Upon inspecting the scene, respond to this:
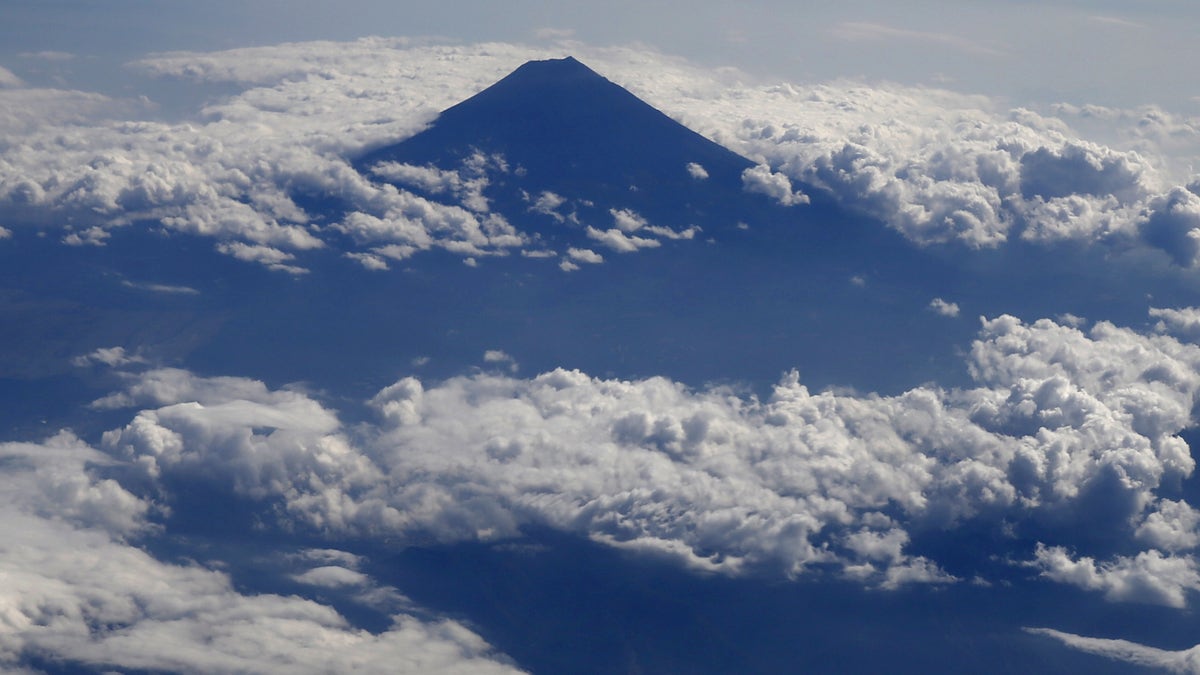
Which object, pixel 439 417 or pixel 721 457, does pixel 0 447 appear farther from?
pixel 721 457

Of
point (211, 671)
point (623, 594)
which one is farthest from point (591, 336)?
point (211, 671)

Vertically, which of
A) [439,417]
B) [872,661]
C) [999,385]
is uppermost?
[999,385]

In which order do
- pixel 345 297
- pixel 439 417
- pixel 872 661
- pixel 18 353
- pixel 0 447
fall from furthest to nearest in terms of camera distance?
pixel 345 297, pixel 18 353, pixel 439 417, pixel 0 447, pixel 872 661

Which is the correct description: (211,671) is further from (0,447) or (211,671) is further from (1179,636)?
(1179,636)

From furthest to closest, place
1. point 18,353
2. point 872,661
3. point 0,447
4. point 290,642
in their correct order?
1. point 18,353
2. point 0,447
3. point 872,661
4. point 290,642

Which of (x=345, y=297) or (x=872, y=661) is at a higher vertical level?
(x=345, y=297)

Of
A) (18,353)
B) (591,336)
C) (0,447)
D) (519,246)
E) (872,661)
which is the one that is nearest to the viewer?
(872,661)

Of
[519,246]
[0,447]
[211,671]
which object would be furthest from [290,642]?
[519,246]

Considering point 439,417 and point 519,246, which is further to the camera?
point 519,246

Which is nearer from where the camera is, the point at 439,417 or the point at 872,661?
the point at 872,661
